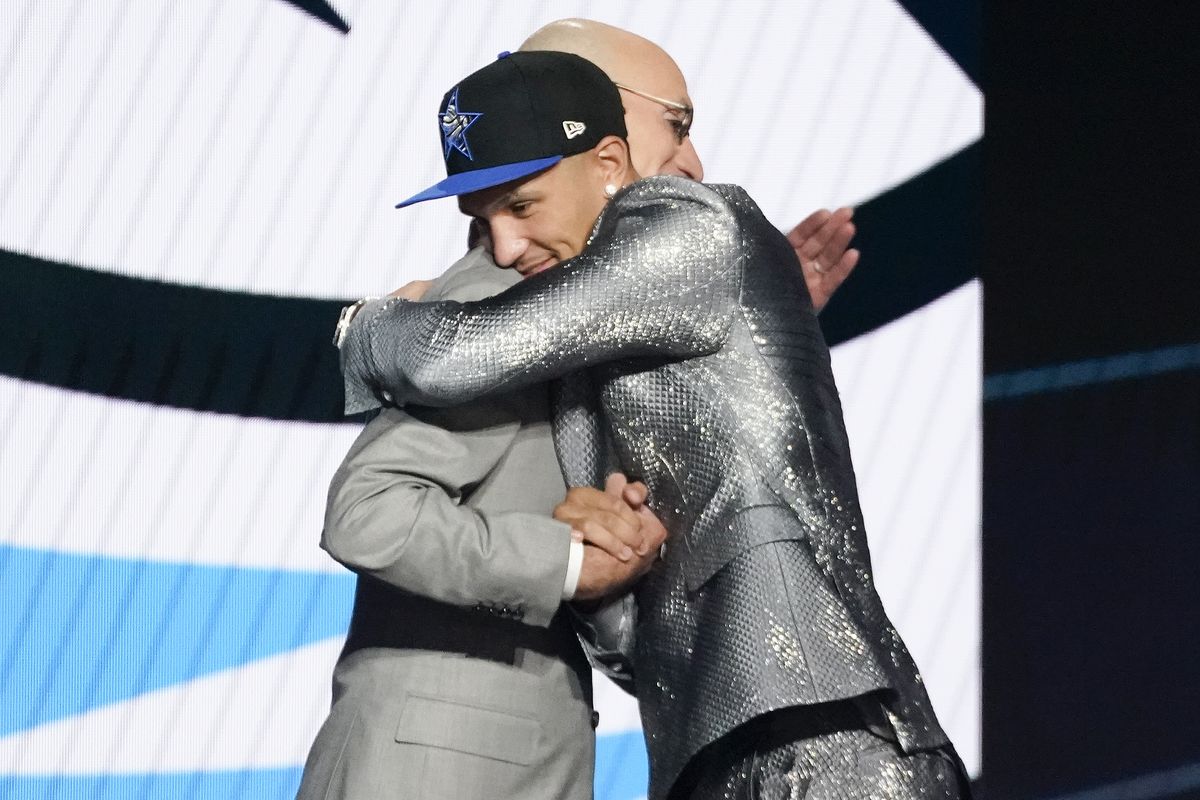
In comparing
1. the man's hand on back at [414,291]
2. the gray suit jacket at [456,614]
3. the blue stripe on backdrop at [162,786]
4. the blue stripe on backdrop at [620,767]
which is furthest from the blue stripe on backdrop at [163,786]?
the man's hand on back at [414,291]

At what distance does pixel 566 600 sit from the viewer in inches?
57.1

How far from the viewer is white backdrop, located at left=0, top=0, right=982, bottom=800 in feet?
8.36

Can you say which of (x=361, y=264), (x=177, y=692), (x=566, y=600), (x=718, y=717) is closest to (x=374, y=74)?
(x=361, y=264)

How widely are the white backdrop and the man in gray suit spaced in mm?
1103

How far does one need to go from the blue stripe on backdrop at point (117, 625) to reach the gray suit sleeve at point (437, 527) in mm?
1239

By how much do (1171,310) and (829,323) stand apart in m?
0.79

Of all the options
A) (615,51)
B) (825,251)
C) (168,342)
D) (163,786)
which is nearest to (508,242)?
(615,51)

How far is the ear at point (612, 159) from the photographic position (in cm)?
152

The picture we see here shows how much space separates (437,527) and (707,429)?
0.25 meters

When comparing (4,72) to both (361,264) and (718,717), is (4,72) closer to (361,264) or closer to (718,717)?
(361,264)

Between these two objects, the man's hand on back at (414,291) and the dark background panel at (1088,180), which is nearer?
the man's hand on back at (414,291)

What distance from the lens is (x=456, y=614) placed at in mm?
1494

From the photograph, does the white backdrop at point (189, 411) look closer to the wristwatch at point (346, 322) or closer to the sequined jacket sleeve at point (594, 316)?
the wristwatch at point (346, 322)

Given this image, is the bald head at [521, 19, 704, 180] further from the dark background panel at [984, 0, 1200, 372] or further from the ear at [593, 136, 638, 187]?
the dark background panel at [984, 0, 1200, 372]
